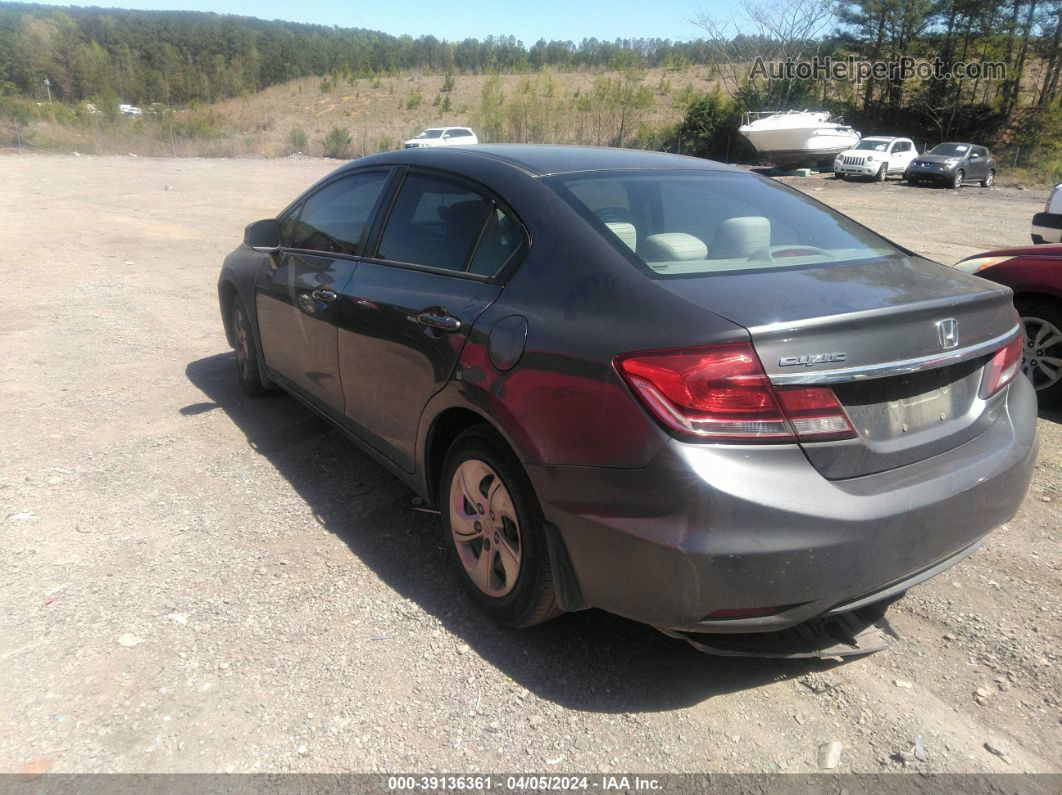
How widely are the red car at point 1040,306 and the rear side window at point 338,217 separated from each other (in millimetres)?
4014

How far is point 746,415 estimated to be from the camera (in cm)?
224

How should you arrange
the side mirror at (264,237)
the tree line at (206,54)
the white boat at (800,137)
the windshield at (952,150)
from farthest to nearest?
the tree line at (206,54) < the white boat at (800,137) < the windshield at (952,150) < the side mirror at (264,237)

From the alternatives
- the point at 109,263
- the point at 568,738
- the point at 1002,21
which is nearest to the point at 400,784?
the point at 568,738

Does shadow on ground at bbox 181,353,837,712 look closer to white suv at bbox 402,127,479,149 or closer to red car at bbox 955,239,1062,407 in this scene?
red car at bbox 955,239,1062,407

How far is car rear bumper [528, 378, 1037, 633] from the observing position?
87.3 inches

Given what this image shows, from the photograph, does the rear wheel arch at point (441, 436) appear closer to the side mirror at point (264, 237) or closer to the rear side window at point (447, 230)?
the rear side window at point (447, 230)

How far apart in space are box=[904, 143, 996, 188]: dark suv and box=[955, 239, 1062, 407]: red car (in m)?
28.3

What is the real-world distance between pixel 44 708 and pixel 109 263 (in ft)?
30.8

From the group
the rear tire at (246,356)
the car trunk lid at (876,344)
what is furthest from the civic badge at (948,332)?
the rear tire at (246,356)

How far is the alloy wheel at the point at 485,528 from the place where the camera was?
112 inches

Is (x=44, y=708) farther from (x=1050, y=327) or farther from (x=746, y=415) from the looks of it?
(x=1050, y=327)

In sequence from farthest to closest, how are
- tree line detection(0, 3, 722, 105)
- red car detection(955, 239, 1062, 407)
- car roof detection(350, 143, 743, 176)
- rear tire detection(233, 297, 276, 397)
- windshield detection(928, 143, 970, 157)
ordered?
tree line detection(0, 3, 722, 105) → windshield detection(928, 143, 970, 157) → rear tire detection(233, 297, 276, 397) → red car detection(955, 239, 1062, 407) → car roof detection(350, 143, 743, 176)

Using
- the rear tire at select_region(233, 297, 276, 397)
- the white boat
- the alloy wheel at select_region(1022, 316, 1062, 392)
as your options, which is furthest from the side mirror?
the white boat

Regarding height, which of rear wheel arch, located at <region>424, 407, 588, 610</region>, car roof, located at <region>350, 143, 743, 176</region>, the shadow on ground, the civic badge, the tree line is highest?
the tree line
